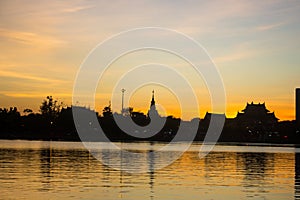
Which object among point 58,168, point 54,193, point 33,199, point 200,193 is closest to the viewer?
point 33,199

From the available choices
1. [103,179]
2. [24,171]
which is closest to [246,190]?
[103,179]

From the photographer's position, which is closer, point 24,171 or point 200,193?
point 200,193

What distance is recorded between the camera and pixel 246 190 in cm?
3638

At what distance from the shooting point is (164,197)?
106ft

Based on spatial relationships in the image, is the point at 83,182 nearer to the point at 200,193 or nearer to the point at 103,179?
the point at 103,179

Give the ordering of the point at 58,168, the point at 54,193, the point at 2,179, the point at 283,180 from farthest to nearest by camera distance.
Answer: the point at 58,168, the point at 283,180, the point at 2,179, the point at 54,193

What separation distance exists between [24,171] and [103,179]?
7.58 metres

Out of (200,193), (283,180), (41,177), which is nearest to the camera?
(200,193)

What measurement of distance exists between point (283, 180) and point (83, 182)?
14.9 m

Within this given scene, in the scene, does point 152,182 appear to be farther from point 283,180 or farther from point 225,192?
point 283,180

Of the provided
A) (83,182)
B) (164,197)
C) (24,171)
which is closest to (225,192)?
(164,197)

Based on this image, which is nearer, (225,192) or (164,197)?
(164,197)

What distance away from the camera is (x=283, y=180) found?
44031 millimetres

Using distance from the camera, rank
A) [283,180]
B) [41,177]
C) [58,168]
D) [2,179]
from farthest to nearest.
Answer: [58,168] < [283,180] < [41,177] < [2,179]
